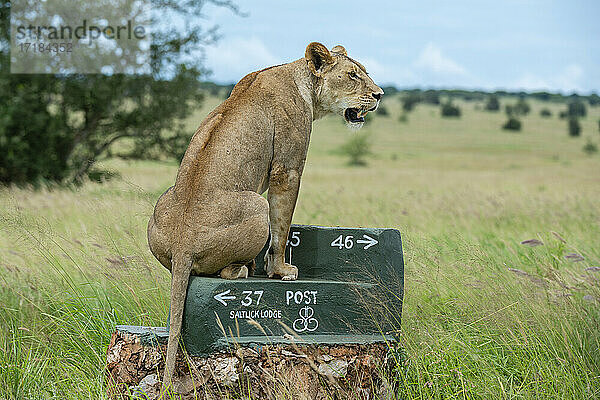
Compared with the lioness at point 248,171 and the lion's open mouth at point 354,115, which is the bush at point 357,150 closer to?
the lion's open mouth at point 354,115

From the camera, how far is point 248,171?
475 cm

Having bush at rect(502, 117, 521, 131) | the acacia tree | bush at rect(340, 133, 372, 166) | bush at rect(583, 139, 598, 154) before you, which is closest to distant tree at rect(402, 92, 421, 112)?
bush at rect(502, 117, 521, 131)

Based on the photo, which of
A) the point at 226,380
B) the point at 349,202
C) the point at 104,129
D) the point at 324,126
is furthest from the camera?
the point at 324,126

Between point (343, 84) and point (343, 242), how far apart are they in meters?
1.19

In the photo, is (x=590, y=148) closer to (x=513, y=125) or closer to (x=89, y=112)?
(x=513, y=125)

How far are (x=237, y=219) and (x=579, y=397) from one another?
261 centimetres

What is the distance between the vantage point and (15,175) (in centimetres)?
1619

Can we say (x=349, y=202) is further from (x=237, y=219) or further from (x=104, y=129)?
(x=237, y=219)

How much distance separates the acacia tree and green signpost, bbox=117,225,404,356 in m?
11.3

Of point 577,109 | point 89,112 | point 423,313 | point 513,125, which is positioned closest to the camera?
point 423,313

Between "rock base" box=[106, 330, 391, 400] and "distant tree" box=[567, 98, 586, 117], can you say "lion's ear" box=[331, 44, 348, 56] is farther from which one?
"distant tree" box=[567, 98, 586, 117]

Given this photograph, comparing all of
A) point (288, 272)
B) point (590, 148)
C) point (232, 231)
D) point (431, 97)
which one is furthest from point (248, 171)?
point (431, 97)

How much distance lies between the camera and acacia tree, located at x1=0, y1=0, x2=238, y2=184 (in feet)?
51.1

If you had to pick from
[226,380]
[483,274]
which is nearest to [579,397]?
[483,274]
